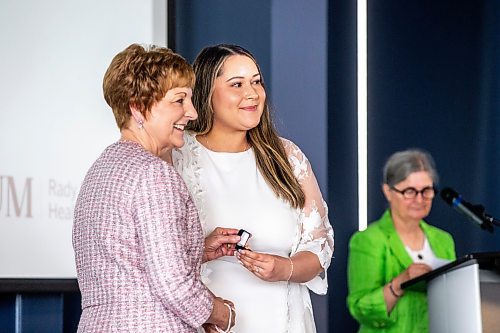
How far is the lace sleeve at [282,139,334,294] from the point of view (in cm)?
315

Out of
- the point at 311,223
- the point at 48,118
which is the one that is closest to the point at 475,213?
the point at 311,223

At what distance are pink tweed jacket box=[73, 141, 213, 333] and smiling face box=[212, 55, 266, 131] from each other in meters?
0.67

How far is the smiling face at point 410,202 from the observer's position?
15.0 feet

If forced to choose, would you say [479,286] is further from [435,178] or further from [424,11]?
[424,11]

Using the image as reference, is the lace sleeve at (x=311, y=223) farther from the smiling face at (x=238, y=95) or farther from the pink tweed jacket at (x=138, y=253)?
the pink tweed jacket at (x=138, y=253)

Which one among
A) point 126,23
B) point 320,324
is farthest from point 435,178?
point 126,23

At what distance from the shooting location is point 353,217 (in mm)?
4613

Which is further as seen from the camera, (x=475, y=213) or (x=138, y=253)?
(x=475, y=213)

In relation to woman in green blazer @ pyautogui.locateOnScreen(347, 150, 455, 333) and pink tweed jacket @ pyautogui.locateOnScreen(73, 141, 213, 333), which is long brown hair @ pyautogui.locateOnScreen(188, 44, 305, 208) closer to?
pink tweed jacket @ pyautogui.locateOnScreen(73, 141, 213, 333)

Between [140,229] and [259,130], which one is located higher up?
[259,130]

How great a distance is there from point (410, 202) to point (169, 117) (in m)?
2.18

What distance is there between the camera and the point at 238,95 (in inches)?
124

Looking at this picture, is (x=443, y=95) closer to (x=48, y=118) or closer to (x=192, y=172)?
(x=48, y=118)

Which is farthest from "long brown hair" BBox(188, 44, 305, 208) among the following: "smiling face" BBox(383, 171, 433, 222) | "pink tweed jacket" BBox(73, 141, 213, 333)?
"smiling face" BBox(383, 171, 433, 222)
